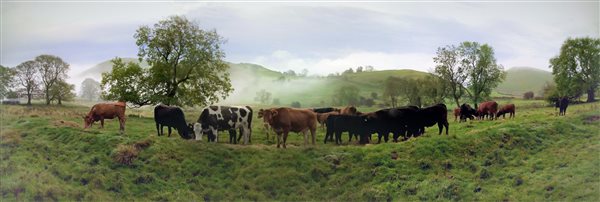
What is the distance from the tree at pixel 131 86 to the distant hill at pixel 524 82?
39118 millimetres

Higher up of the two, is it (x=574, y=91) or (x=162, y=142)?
(x=574, y=91)

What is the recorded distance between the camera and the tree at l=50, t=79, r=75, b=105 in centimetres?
4006

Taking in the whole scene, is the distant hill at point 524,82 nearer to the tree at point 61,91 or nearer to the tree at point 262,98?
the tree at point 262,98

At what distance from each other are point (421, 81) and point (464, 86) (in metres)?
3.96

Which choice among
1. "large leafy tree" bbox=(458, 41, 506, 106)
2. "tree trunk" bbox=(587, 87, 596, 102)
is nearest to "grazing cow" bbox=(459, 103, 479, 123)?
"large leafy tree" bbox=(458, 41, 506, 106)

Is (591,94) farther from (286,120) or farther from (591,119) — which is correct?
(286,120)

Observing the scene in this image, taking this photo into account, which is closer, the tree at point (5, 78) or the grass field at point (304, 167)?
the grass field at point (304, 167)

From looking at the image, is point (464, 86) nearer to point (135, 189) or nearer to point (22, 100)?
point (135, 189)

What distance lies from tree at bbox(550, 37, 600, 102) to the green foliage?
3409 centimetres

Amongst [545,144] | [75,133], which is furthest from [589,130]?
[75,133]

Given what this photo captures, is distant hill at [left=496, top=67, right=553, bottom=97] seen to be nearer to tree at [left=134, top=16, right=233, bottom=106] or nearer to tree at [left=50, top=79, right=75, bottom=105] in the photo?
tree at [left=134, top=16, right=233, bottom=106]

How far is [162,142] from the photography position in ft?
81.4

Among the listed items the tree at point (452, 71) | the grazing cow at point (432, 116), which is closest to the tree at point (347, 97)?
the tree at point (452, 71)

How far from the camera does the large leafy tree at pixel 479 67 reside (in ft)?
126
